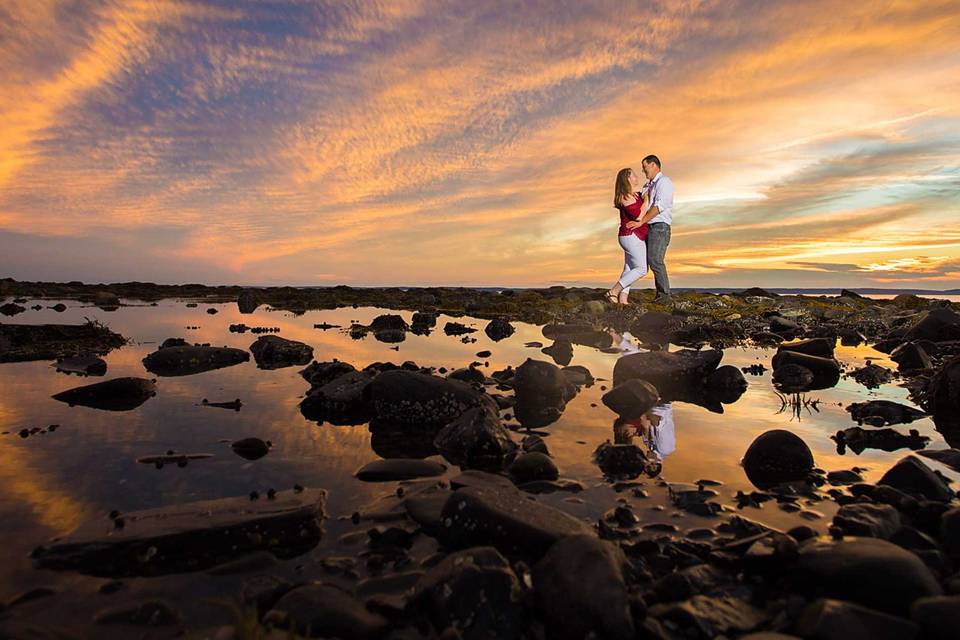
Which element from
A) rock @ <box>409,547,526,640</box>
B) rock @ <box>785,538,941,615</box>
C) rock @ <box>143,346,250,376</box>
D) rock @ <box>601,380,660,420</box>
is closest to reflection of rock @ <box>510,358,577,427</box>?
rock @ <box>601,380,660,420</box>

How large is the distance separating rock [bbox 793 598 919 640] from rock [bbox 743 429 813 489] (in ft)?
9.69

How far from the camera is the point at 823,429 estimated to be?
26.0 ft

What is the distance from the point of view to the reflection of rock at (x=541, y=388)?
375 inches

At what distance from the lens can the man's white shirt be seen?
20.7 meters

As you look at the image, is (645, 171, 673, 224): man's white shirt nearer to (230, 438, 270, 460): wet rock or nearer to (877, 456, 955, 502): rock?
(877, 456, 955, 502): rock

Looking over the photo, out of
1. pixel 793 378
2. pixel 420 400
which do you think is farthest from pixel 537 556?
pixel 793 378

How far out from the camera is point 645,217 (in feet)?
69.4

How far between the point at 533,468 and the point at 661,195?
58.4 ft

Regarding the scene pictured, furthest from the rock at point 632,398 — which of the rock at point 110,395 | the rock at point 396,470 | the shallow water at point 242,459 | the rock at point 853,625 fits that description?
the rock at point 110,395

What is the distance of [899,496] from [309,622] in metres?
5.68

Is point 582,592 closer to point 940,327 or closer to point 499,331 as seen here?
point 499,331

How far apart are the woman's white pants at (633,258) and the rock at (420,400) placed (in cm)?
1519

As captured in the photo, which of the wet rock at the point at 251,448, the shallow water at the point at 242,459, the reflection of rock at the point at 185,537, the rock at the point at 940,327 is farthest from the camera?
the rock at the point at 940,327

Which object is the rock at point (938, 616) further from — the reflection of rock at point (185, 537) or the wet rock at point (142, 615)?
the wet rock at point (142, 615)
